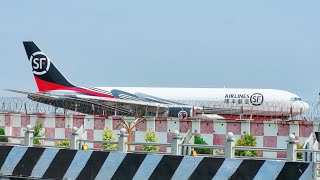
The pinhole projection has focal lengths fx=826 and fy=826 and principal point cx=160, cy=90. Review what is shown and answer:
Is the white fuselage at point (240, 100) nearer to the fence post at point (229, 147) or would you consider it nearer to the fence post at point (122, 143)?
the fence post at point (122, 143)

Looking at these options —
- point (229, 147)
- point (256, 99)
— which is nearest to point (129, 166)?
point (229, 147)

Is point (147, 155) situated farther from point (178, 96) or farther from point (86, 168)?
point (178, 96)

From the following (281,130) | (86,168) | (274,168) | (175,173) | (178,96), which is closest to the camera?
(274,168)

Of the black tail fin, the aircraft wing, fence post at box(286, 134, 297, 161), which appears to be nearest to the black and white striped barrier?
fence post at box(286, 134, 297, 161)

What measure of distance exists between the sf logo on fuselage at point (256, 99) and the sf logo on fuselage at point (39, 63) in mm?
15150

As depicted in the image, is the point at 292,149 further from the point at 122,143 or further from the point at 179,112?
the point at 179,112

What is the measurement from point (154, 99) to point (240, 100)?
266 inches

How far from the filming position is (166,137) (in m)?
29.5

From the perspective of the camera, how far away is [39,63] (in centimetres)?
6047

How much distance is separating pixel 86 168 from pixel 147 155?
117cm

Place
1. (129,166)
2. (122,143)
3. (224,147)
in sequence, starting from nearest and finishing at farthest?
1. (224,147)
2. (129,166)
3. (122,143)

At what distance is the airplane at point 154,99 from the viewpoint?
5462cm

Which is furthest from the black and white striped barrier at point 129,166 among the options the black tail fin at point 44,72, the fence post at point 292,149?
the black tail fin at point 44,72

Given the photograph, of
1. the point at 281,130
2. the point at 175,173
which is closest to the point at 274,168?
the point at 175,173
